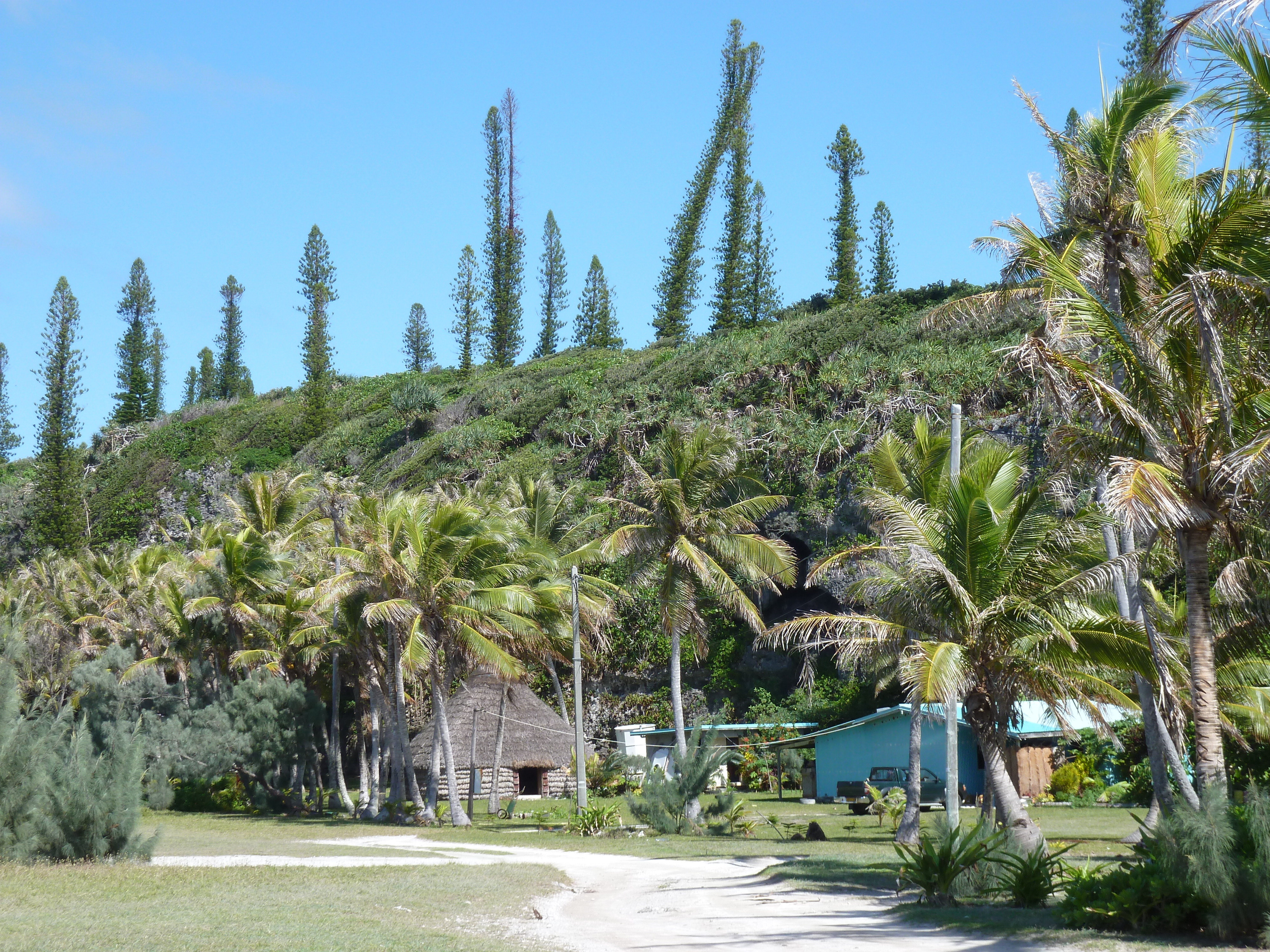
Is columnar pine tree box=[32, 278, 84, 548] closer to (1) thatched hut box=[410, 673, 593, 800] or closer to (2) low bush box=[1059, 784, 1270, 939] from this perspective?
(1) thatched hut box=[410, 673, 593, 800]

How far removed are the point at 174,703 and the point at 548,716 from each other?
38.1ft

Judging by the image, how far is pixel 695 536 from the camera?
2688cm

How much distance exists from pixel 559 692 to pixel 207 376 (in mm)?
77862

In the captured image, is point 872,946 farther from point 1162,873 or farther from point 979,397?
point 979,397

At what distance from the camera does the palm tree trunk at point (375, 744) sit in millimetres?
29984

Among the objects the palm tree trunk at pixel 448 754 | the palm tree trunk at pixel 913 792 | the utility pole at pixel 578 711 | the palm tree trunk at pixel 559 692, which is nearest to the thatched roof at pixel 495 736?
the palm tree trunk at pixel 559 692

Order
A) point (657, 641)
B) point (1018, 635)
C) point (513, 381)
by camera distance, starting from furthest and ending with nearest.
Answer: point (513, 381) → point (657, 641) → point (1018, 635)

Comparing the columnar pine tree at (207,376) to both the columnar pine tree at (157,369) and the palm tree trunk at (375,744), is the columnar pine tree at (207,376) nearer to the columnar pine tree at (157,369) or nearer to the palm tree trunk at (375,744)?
the columnar pine tree at (157,369)

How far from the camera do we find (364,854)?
782 inches

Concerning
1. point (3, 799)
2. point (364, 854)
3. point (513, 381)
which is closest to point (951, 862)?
point (364, 854)

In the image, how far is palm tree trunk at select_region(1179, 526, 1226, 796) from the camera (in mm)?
10984

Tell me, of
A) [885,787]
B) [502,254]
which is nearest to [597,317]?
[502,254]

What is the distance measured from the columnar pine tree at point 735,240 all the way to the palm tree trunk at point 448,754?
39.2 metres

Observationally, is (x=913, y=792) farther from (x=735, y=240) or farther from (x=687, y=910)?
(x=735, y=240)
